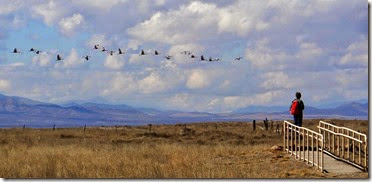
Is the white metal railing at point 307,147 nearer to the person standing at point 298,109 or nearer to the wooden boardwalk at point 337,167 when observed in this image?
the wooden boardwalk at point 337,167

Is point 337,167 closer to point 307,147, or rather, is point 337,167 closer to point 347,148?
point 347,148

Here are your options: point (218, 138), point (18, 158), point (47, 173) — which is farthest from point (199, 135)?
point (47, 173)

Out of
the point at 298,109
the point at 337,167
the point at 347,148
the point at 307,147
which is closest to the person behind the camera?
the point at 337,167

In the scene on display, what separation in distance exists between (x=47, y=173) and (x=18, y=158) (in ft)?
16.1

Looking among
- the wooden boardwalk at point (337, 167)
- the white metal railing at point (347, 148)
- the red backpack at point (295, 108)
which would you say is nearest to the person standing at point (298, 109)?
the red backpack at point (295, 108)

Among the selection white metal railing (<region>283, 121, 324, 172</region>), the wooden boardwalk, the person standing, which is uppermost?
the person standing

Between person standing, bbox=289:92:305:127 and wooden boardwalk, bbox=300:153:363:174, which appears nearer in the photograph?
wooden boardwalk, bbox=300:153:363:174

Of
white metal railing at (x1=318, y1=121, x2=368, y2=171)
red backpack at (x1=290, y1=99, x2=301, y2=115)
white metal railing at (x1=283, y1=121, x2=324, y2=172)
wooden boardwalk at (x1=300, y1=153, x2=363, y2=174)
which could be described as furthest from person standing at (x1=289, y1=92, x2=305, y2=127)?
wooden boardwalk at (x1=300, y1=153, x2=363, y2=174)

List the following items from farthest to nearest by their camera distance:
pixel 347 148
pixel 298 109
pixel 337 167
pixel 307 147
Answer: pixel 298 109
pixel 307 147
pixel 347 148
pixel 337 167

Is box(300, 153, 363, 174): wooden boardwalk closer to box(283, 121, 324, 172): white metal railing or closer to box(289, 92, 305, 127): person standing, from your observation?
box(283, 121, 324, 172): white metal railing

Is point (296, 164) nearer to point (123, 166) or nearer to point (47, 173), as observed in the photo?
point (123, 166)

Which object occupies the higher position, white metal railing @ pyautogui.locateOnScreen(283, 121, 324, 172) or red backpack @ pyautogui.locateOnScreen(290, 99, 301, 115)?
Result: red backpack @ pyautogui.locateOnScreen(290, 99, 301, 115)

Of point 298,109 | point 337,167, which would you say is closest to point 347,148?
point 337,167

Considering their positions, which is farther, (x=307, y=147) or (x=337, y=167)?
(x=307, y=147)
